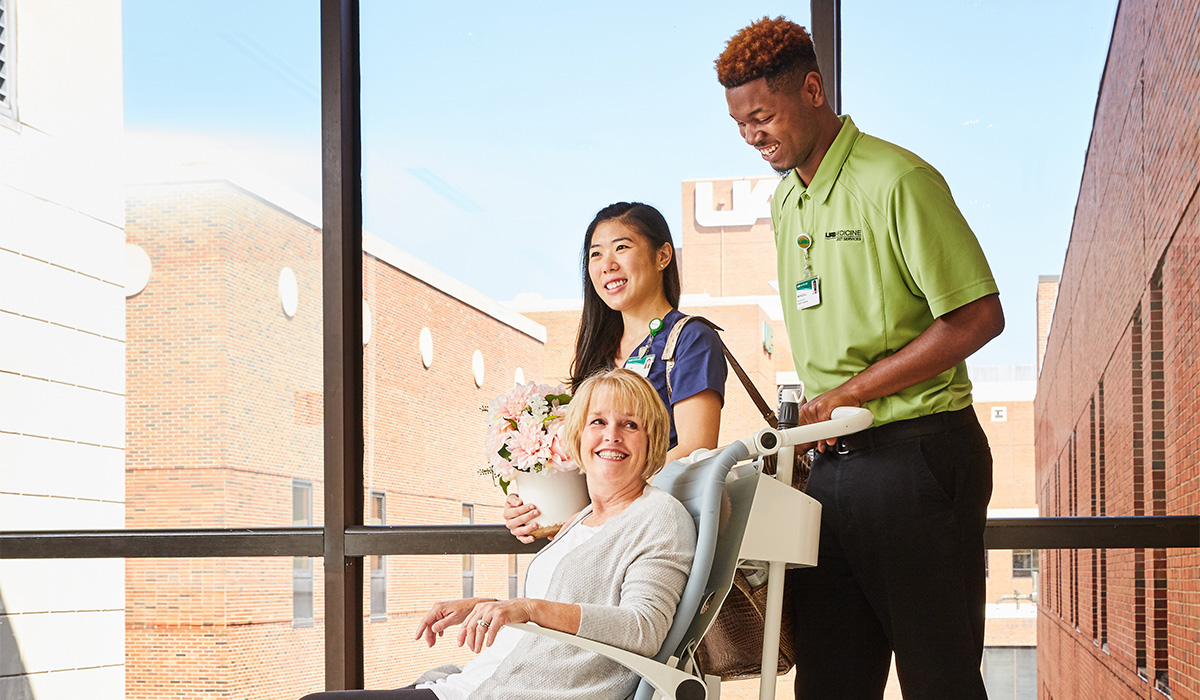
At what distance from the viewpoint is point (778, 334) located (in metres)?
2.98

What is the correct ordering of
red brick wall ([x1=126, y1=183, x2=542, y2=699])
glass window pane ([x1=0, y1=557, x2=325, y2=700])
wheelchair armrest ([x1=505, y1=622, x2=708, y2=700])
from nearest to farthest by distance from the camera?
wheelchair armrest ([x1=505, y1=622, x2=708, y2=700]), red brick wall ([x1=126, y1=183, x2=542, y2=699]), glass window pane ([x1=0, y1=557, x2=325, y2=700])

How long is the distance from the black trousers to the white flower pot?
600 mm

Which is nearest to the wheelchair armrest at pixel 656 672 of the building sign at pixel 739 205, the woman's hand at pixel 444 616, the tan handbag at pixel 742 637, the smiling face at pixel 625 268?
the woman's hand at pixel 444 616

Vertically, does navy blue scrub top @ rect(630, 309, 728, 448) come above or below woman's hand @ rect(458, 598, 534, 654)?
above

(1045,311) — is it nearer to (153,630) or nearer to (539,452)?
(539,452)

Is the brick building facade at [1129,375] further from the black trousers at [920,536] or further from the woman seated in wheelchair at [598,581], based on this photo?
the woman seated in wheelchair at [598,581]

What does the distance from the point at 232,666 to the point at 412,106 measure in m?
1.86

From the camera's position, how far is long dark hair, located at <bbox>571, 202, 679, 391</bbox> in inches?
102

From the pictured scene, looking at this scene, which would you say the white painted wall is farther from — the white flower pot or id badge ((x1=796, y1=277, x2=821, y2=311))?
id badge ((x1=796, y1=277, x2=821, y2=311))

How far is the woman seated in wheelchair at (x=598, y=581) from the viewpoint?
178 centimetres

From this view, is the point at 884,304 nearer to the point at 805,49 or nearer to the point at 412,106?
the point at 805,49

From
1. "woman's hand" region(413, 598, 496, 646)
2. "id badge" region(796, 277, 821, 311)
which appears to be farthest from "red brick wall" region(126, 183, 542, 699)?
"woman's hand" region(413, 598, 496, 646)

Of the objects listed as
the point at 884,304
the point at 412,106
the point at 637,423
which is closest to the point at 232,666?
the point at 412,106

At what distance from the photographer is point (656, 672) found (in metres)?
1.80
